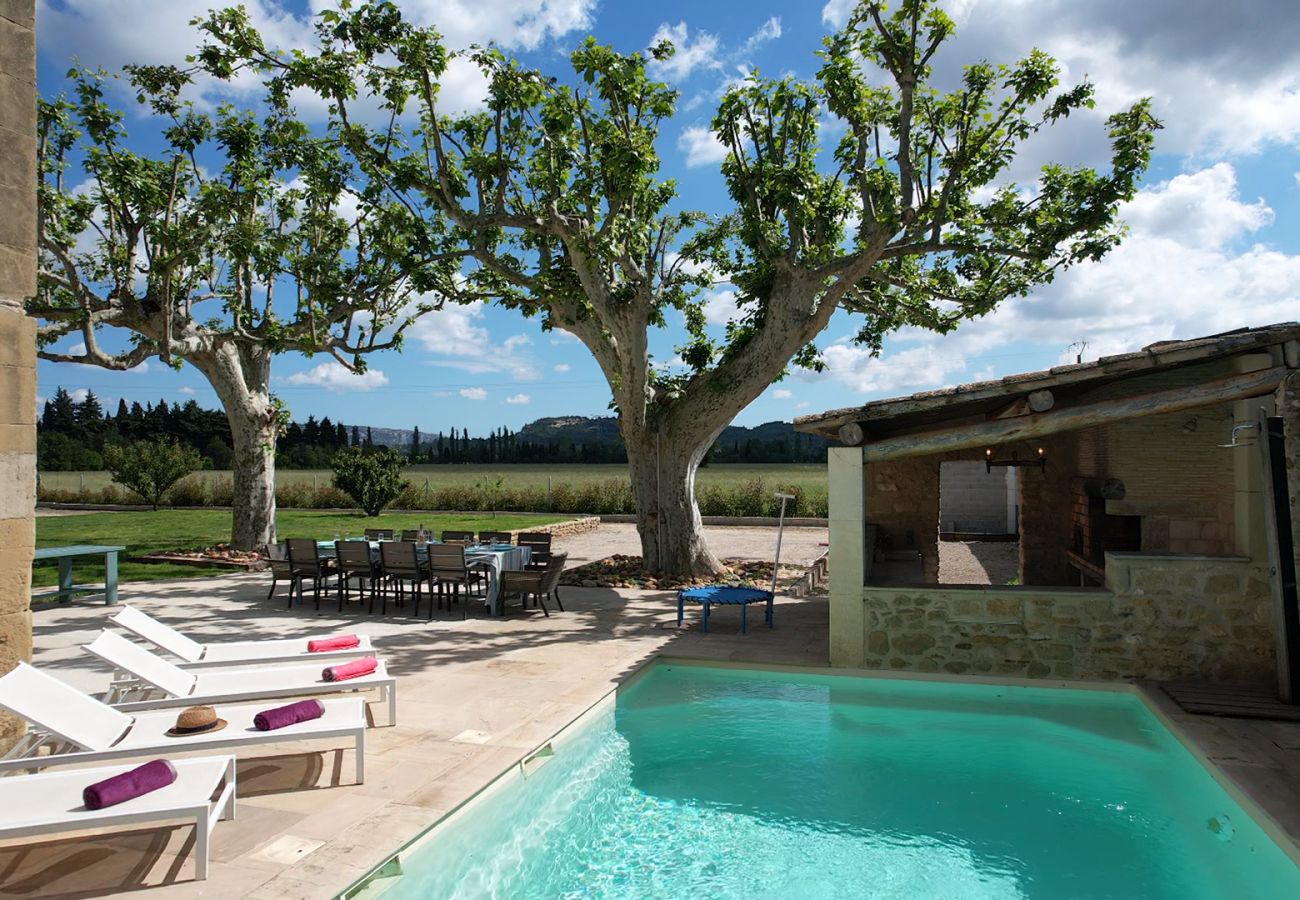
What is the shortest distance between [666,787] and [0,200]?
20.4ft

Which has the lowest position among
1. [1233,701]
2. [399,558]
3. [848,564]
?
[1233,701]

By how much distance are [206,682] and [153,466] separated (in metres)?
25.8

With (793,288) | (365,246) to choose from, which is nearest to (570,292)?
(793,288)

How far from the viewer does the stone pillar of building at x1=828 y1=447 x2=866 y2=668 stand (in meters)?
8.09

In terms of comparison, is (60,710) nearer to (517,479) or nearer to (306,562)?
(306,562)

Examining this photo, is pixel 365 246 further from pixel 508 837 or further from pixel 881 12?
pixel 508 837

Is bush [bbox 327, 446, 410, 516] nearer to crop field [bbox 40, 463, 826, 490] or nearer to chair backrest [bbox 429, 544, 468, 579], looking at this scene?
crop field [bbox 40, 463, 826, 490]

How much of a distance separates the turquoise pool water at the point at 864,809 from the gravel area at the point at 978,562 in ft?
24.1

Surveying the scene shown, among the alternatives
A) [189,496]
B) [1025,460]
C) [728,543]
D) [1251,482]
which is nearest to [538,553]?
[728,543]

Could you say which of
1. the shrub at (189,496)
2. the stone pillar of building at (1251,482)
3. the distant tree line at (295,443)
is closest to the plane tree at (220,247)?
the stone pillar of building at (1251,482)

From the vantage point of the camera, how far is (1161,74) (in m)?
9.23

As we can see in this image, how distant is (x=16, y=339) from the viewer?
5.41m

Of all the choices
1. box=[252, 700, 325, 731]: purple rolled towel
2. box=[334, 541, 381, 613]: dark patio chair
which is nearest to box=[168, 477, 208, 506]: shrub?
box=[334, 541, 381, 613]: dark patio chair

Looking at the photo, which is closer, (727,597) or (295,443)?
(727,597)
